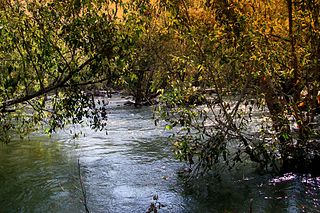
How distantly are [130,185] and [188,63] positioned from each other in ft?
11.9

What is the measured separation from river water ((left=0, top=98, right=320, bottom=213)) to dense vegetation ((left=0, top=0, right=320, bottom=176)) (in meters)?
0.76

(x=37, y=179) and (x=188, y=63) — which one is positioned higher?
(x=188, y=63)

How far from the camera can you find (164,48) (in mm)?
31203

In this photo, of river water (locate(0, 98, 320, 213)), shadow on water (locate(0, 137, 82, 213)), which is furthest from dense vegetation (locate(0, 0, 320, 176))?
shadow on water (locate(0, 137, 82, 213))

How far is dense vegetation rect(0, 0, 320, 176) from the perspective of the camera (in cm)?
712

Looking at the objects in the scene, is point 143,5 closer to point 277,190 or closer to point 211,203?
point 211,203

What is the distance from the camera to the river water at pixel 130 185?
8.90 meters

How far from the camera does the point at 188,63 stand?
10070 millimetres

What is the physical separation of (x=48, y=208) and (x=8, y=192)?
1.96 meters

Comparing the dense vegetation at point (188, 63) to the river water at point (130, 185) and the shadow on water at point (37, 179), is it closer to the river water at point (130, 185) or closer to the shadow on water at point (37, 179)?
the river water at point (130, 185)

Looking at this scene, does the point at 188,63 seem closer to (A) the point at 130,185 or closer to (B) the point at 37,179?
(A) the point at 130,185

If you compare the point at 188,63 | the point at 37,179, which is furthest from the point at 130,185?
the point at 188,63

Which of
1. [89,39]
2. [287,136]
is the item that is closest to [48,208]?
[89,39]

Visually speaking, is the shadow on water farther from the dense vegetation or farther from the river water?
the dense vegetation
